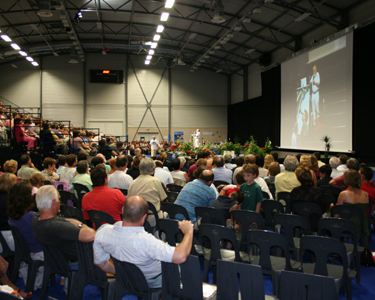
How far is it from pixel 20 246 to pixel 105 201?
3.04 feet

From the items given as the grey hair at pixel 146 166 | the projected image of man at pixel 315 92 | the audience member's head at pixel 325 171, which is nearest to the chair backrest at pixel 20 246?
the grey hair at pixel 146 166

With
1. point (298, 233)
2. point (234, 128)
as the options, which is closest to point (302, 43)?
point (234, 128)

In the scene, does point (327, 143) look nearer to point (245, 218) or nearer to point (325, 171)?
point (325, 171)

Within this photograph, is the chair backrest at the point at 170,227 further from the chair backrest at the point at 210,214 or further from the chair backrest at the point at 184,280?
the chair backrest at the point at 184,280

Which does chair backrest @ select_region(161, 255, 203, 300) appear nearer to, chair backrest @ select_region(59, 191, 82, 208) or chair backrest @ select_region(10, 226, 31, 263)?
chair backrest @ select_region(10, 226, 31, 263)

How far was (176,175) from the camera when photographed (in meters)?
5.94

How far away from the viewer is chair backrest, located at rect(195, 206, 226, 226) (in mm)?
3344

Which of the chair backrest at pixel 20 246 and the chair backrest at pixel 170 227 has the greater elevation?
the chair backrest at pixel 170 227

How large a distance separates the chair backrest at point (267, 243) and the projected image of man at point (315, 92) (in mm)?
10745

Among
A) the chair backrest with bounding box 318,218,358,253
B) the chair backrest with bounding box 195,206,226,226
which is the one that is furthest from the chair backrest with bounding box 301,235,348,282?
the chair backrest with bounding box 195,206,226,226

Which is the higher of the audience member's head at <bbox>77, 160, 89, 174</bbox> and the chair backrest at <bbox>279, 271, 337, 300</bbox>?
the audience member's head at <bbox>77, 160, 89, 174</bbox>

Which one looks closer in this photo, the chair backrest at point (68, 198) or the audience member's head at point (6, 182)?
the audience member's head at point (6, 182)

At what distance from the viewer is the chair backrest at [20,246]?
2756 millimetres

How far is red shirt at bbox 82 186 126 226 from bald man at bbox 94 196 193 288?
128 cm
